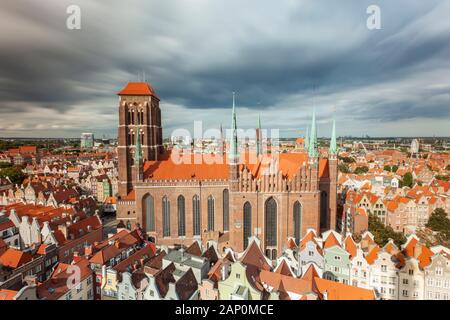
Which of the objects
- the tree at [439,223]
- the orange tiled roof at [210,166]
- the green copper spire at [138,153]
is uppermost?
the green copper spire at [138,153]

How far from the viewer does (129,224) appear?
38906mm

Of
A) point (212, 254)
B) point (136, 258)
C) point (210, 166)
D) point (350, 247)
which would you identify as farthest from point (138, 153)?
point (350, 247)

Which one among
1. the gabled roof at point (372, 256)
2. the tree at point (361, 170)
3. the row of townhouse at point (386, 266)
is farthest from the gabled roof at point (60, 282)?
the tree at point (361, 170)

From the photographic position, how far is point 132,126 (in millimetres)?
40531

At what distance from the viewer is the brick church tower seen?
1574 inches

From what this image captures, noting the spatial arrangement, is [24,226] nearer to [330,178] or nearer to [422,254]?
[330,178]

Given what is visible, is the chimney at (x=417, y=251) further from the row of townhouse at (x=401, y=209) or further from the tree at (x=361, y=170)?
the tree at (x=361, y=170)

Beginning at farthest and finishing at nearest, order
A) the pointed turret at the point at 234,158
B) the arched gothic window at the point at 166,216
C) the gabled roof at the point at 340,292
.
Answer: the arched gothic window at the point at 166,216
the pointed turret at the point at 234,158
the gabled roof at the point at 340,292

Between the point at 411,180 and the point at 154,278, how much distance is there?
293ft

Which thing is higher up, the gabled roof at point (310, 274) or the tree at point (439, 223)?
the gabled roof at point (310, 274)

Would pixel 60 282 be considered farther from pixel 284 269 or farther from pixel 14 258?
pixel 284 269

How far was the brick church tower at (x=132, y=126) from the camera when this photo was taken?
40.0 m

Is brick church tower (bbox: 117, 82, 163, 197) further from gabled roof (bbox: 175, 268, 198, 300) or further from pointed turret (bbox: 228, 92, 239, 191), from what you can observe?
gabled roof (bbox: 175, 268, 198, 300)

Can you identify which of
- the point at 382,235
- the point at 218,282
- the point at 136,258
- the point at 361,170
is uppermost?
the point at 361,170
